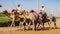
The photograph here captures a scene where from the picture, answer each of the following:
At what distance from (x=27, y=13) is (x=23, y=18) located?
1.62 feet

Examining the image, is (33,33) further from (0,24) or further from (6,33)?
(0,24)

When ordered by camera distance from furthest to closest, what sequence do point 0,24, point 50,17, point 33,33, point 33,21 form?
point 0,24
point 50,17
point 33,21
point 33,33

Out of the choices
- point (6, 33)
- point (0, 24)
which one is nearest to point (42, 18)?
point (6, 33)

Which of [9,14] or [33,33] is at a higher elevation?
[9,14]

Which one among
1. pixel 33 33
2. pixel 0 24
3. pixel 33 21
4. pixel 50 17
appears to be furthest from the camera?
pixel 0 24

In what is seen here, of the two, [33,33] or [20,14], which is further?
[20,14]

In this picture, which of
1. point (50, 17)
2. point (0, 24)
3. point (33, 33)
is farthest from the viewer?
point (0, 24)

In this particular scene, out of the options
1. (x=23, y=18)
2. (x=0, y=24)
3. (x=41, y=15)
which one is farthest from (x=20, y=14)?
(x=0, y=24)

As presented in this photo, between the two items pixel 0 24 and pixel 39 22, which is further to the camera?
pixel 0 24

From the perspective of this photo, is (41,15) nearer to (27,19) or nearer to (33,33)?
(27,19)

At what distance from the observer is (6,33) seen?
52.6ft

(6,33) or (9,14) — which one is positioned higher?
(9,14)

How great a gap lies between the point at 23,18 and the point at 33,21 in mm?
802

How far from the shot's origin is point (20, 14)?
18000mm
